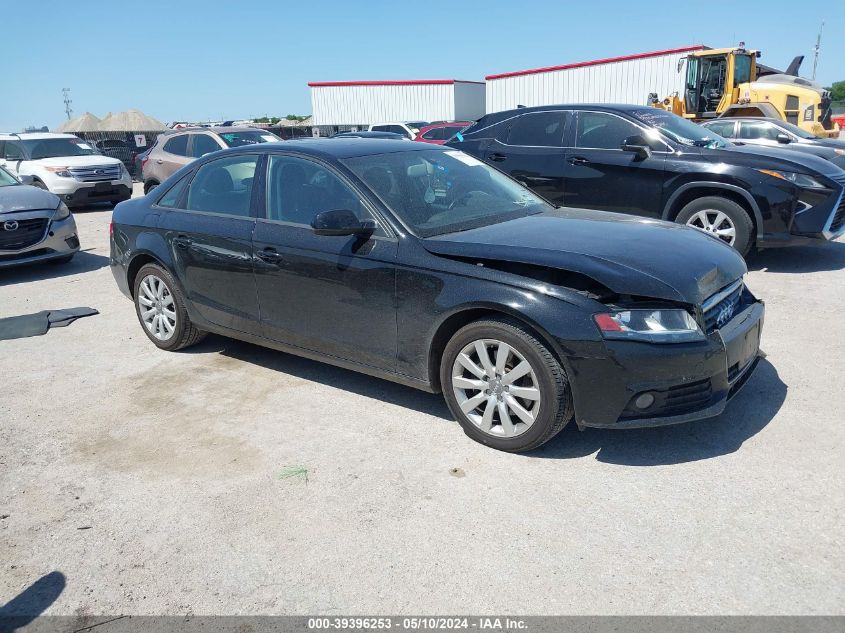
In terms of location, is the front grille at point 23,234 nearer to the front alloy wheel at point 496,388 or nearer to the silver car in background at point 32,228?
the silver car in background at point 32,228

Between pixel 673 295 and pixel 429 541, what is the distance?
1.68m

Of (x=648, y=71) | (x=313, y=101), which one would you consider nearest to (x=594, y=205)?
(x=648, y=71)

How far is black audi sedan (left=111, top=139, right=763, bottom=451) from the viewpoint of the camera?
3383 millimetres

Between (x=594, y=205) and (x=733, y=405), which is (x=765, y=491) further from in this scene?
(x=594, y=205)

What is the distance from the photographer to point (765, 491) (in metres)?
3.24

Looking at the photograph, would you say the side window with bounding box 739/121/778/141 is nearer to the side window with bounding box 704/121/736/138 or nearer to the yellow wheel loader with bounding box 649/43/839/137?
the side window with bounding box 704/121/736/138

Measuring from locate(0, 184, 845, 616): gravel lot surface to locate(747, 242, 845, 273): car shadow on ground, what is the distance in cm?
280

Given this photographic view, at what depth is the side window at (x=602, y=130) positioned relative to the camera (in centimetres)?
776

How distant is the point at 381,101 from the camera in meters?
38.5

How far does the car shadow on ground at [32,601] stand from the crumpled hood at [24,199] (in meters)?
7.00

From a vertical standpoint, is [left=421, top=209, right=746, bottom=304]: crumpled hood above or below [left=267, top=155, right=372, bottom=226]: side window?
below

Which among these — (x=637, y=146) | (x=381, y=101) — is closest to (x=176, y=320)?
(x=637, y=146)

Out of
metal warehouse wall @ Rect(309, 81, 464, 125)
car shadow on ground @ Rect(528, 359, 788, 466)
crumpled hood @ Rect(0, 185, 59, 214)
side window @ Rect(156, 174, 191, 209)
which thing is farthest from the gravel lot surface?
metal warehouse wall @ Rect(309, 81, 464, 125)

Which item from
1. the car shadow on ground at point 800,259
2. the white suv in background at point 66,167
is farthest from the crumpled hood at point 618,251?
the white suv in background at point 66,167
